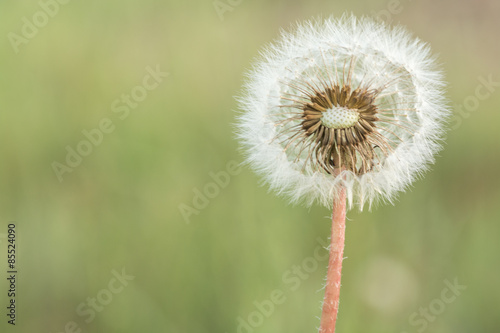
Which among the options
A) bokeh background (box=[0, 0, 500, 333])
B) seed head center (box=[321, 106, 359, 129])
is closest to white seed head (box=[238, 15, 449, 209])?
seed head center (box=[321, 106, 359, 129])

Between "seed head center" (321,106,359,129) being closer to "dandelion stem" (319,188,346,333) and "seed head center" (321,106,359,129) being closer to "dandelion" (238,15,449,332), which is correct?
"dandelion" (238,15,449,332)

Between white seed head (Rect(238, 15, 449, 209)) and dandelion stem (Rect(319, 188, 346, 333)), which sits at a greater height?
white seed head (Rect(238, 15, 449, 209))

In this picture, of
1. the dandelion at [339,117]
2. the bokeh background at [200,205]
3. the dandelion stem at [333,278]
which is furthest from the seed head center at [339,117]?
the bokeh background at [200,205]

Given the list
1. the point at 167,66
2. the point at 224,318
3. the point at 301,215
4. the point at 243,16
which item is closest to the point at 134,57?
the point at 167,66

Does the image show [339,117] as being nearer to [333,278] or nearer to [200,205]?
[333,278]

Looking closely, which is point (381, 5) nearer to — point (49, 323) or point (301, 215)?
point (301, 215)

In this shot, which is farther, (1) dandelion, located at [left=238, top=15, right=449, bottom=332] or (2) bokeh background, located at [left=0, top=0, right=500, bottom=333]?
(2) bokeh background, located at [left=0, top=0, right=500, bottom=333]

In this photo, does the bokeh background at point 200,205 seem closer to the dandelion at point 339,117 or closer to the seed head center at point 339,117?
the dandelion at point 339,117
